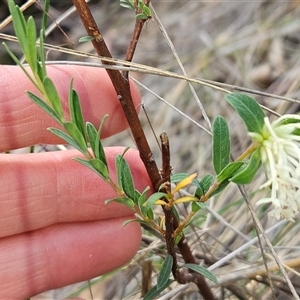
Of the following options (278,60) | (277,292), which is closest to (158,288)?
(277,292)

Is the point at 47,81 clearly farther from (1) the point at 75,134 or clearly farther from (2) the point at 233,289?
Answer: (2) the point at 233,289

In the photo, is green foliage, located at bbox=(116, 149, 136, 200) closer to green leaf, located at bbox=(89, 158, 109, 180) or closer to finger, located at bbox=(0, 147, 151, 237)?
green leaf, located at bbox=(89, 158, 109, 180)

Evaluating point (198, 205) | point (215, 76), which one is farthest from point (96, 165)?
point (215, 76)

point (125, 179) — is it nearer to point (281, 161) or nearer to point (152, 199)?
point (152, 199)

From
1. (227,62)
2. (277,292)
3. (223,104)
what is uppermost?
(227,62)

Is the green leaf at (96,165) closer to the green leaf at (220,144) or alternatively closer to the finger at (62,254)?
the green leaf at (220,144)

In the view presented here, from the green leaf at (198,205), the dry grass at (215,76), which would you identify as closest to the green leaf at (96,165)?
the green leaf at (198,205)

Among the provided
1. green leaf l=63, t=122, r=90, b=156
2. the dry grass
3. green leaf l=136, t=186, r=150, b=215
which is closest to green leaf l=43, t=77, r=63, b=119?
A: green leaf l=63, t=122, r=90, b=156
